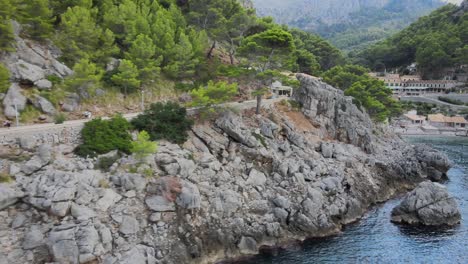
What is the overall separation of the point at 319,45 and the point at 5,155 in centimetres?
8180

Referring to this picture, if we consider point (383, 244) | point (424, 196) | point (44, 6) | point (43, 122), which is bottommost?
point (383, 244)

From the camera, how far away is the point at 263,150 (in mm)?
33594

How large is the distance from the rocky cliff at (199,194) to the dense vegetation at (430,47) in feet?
243

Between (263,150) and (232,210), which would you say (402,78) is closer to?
(263,150)

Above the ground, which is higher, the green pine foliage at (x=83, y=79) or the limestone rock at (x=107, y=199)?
the green pine foliage at (x=83, y=79)

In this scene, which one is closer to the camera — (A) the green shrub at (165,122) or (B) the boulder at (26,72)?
(B) the boulder at (26,72)

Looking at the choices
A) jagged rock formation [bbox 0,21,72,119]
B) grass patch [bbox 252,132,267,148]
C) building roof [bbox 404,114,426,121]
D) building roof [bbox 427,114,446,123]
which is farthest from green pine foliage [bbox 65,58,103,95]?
building roof [bbox 427,114,446,123]

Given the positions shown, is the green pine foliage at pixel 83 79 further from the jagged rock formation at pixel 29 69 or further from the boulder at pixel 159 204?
the boulder at pixel 159 204

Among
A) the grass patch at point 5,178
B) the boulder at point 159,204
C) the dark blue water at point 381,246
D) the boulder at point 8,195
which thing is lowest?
the dark blue water at point 381,246

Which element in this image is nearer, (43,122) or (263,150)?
(43,122)

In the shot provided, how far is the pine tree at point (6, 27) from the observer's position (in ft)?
96.2

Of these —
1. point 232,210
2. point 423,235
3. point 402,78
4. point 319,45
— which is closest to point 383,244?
point 423,235

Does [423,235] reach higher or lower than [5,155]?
lower

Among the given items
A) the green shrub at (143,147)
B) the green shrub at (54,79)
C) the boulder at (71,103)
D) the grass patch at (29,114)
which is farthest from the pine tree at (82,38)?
the green shrub at (143,147)
